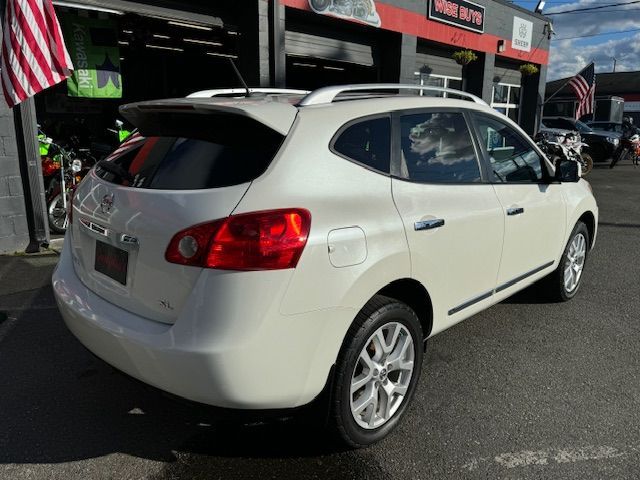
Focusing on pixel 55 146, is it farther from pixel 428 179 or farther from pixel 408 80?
pixel 408 80

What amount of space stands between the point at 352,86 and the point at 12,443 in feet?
8.38

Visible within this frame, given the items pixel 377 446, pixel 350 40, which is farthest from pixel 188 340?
pixel 350 40

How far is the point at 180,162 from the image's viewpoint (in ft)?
8.00

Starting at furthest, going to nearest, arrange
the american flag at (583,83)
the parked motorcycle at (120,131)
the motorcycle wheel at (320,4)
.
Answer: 1. the american flag at (583,83)
2. the motorcycle wheel at (320,4)
3. the parked motorcycle at (120,131)

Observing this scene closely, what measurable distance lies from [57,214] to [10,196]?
80 centimetres

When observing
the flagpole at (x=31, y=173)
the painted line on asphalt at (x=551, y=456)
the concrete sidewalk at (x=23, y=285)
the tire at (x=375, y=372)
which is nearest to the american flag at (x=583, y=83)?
the flagpole at (x=31, y=173)

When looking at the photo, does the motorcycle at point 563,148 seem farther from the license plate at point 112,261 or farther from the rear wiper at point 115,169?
the license plate at point 112,261

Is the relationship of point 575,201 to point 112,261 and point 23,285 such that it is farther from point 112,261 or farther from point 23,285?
point 23,285

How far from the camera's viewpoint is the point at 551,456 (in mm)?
2639

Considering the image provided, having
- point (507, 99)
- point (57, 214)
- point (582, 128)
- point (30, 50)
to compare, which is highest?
point (30, 50)

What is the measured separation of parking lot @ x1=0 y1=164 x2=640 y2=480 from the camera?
2.56m

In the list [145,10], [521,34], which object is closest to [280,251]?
[145,10]

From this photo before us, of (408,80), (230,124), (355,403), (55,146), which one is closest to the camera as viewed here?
(230,124)

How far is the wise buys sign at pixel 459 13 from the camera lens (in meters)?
12.7
